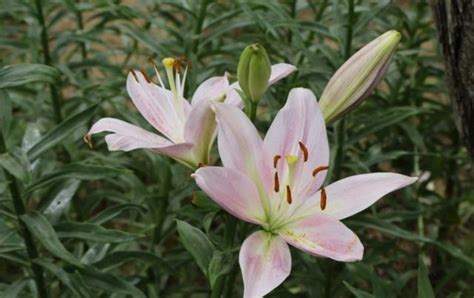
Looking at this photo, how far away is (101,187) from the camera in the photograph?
2635 mm

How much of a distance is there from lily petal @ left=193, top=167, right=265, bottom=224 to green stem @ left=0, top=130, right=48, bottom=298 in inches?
19.7

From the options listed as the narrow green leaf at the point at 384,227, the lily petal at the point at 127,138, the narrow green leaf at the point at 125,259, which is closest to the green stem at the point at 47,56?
the narrow green leaf at the point at 125,259

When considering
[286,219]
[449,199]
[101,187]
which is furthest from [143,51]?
[286,219]

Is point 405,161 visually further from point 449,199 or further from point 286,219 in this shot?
point 286,219

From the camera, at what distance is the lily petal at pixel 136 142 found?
1.18 m

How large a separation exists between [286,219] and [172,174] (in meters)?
0.74

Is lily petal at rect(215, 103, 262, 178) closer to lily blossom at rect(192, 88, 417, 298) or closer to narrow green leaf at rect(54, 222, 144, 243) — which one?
lily blossom at rect(192, 88, 417, 298)

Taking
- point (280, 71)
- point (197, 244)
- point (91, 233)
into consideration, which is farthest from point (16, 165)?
point (280, 71)

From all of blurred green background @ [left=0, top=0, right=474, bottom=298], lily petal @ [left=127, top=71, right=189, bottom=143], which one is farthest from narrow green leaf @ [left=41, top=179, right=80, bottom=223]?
lily petal @ [left=127, top=71, right=189, bottom=143]

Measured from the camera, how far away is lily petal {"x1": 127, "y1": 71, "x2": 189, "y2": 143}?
1.27m

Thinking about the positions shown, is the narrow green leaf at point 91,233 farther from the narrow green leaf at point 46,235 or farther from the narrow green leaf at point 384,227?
the narrow green leaf at point 384,227

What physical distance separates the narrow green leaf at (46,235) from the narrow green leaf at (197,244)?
286 mm

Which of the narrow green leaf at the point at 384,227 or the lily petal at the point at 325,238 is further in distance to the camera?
the narrow green leaf at the point at 384,227

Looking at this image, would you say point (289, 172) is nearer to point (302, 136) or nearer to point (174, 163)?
point (302, 136)
